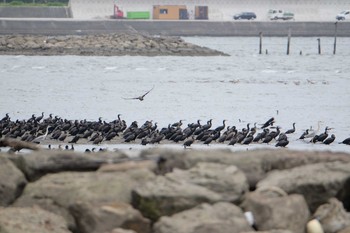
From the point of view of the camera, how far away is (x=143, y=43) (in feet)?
222

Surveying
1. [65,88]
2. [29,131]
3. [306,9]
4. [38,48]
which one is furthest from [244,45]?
[29,131]

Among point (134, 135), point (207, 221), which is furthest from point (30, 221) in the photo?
point (134, 135)

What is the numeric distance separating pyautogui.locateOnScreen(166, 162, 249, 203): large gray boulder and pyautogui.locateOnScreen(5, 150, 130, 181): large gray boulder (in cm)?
32

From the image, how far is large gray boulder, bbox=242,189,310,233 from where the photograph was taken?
4934mm

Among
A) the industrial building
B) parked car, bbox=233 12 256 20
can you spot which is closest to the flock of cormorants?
parked car, bbox=233 12 256 20

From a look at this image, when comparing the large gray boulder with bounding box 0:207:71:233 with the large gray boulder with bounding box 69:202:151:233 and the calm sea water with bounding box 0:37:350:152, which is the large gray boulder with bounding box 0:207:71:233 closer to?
the large gray boulder with bounding box 69:202:151:233

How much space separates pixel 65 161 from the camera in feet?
17.0

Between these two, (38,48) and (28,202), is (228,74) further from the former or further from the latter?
(28,202)

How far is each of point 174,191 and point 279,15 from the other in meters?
88.0

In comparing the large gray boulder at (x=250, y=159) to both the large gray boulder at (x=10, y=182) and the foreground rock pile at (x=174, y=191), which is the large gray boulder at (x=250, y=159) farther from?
the large gray boulder at (x=10, y=182)

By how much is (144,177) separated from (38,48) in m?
59.8

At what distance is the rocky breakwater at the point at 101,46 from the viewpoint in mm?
64188

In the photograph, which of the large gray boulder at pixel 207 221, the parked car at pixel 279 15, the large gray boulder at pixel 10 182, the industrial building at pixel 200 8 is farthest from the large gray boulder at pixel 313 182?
the industrial building at pixel 200 8

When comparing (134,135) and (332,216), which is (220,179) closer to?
(332,216)
